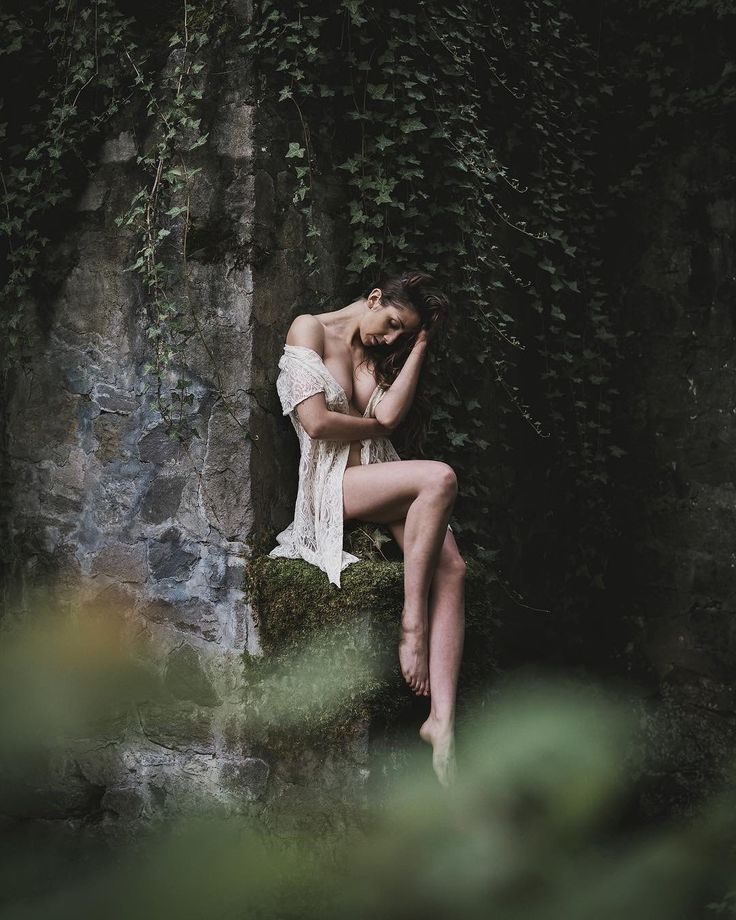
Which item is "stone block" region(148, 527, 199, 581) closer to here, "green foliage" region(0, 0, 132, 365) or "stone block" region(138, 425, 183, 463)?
"stone block" region(138, 425, 183, 463)

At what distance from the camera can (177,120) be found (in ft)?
10.5

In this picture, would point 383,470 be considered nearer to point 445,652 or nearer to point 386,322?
point 386,322

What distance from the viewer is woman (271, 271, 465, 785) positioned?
304 cm

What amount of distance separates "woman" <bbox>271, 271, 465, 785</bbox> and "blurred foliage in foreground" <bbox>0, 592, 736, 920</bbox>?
24 cm

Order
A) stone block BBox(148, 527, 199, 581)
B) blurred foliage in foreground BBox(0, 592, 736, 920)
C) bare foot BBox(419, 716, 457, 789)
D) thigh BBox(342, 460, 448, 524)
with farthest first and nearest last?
1. stone block BBox(148, 527, 199, 581)
2. thigh BBox(342, 460, 448, 524)
3. bare foot BBox(419, 716, 457, 789)
4. blurred foliage in foreground BBox(0, 592, 736, 920)

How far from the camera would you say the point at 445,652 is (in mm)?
3062

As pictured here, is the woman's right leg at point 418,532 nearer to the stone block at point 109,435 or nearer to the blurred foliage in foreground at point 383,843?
the blurred foliage in foreground at point 383,843

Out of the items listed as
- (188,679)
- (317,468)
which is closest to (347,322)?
(317,468)

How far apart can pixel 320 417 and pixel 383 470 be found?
0.83 feet

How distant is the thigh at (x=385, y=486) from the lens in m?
3.06

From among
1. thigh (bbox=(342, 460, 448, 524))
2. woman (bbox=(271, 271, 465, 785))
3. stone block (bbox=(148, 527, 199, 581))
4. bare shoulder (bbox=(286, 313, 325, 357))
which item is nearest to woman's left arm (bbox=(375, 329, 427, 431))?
woman (bbox=(271, 271, 465, 785))

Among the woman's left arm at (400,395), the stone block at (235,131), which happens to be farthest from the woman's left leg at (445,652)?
the stone block at (235,131)

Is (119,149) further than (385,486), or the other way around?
(119,149)

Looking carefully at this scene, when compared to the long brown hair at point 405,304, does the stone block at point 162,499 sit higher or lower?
lower
